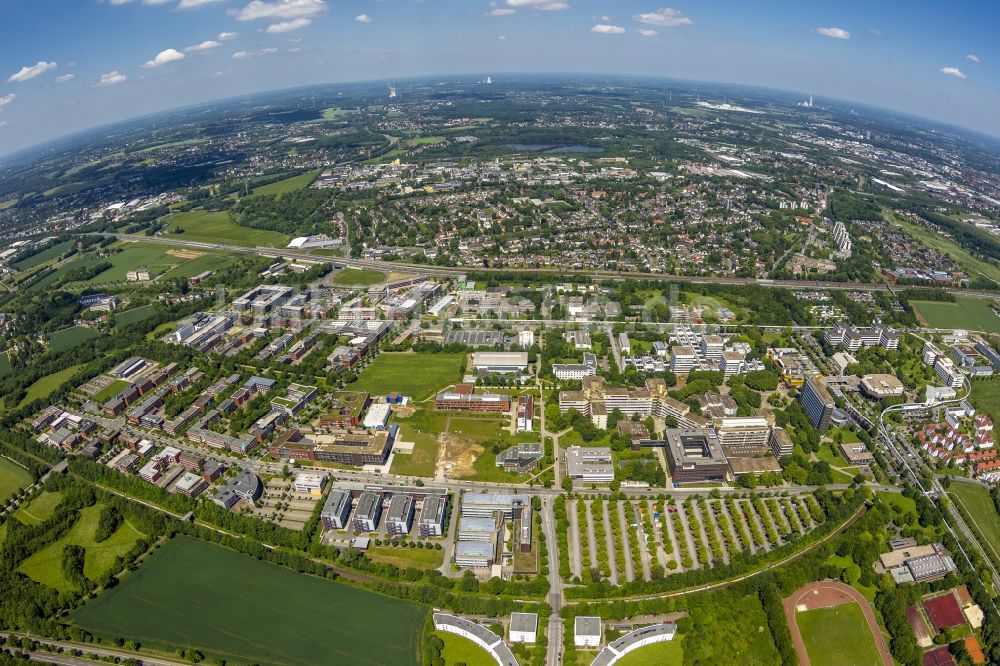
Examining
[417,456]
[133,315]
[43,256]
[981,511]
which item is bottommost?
[981,511]

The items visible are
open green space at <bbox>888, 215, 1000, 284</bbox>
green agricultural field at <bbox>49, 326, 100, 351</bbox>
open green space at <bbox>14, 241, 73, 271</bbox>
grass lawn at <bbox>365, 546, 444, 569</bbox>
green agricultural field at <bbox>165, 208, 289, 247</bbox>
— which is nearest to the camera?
grass lawn at <bbox>365, 546, 444, 569</bbox>

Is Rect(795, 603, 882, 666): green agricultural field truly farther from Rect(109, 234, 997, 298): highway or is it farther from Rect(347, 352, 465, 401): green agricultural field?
Rect(109, 234, 997, 298): highway

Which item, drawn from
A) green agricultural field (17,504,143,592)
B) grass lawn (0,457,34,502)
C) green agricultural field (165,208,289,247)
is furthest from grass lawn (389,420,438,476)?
green agricultural field (165,208,289,247)

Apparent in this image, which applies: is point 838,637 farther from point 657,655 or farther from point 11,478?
point 11,478

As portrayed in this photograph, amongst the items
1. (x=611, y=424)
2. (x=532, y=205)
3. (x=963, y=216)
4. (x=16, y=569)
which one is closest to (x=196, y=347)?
(x=16, y=569)

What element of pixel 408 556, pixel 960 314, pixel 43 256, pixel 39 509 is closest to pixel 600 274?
pixel 960 314

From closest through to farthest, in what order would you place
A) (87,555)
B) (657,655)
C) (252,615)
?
(657,655) → (252,615) → (87,555)
